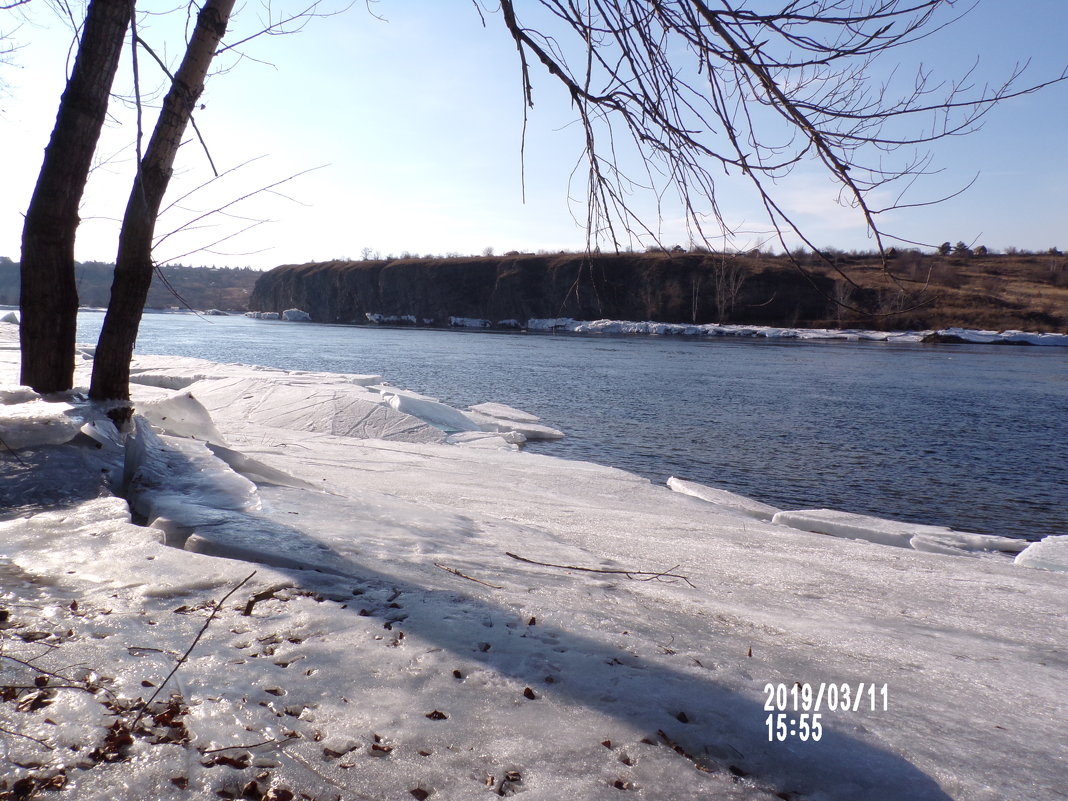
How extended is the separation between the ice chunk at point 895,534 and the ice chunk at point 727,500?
0.91 ft

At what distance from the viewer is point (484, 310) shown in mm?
66938

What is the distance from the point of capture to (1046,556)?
4.77 meters

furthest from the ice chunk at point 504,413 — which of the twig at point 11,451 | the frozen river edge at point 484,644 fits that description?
the twig at point 11,451

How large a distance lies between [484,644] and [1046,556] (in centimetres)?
466

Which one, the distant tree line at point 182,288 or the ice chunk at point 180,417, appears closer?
the ice chunk at point 180,417

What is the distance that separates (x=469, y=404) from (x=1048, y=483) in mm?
9615

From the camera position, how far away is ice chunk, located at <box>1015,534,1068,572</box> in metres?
4.63

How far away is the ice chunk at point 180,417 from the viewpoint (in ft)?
15.3

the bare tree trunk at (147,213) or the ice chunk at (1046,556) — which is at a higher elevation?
the bare tree trunk at (147,213)

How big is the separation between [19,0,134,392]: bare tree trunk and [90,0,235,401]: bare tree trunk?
239mm

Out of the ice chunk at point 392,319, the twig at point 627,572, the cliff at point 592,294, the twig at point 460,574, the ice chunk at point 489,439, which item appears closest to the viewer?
the twig at point 460,574

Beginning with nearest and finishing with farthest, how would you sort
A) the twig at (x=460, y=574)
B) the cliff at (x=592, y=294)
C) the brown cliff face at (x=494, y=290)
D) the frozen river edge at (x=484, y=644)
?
the frozen river edge at (x=484, y=644)
the twig at (x=460, y=574)
the cliff at (x=592, y=294)
the brown cliff face at (x=494, y=290)

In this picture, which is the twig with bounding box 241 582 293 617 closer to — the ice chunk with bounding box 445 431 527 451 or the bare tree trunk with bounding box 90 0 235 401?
the bare tree trunk with bounding box 90 0 235 401

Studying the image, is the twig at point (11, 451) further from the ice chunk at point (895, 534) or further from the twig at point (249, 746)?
the ice chunk at point (895, 534)
